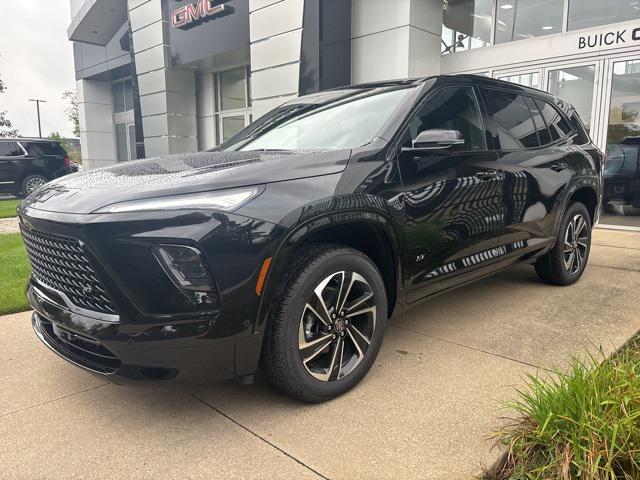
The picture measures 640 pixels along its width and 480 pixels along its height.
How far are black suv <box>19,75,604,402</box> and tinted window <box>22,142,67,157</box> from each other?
1361 centimetres

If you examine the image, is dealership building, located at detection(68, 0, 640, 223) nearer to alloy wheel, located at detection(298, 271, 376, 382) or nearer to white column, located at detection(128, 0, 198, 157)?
white column, located at detection(128, 0, 198, 157)

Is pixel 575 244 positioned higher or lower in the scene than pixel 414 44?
lower

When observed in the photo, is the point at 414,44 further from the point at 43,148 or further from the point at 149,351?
the point at 43,148

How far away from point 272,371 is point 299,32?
356 inches

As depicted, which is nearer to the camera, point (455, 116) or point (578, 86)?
point (455, 116)

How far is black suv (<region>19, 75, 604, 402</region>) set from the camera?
2094 mm

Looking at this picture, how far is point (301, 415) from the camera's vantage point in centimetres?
254

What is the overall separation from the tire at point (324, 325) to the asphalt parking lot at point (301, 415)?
0.16 meters

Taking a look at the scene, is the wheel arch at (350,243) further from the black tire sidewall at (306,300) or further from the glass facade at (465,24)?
the glass facade at (465,24)

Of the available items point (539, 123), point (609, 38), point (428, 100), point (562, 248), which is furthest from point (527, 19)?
point (428, 100)

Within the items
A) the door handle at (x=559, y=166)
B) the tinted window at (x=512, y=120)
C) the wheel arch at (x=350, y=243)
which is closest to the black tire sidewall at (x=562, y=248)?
the door handle at (x=559, y=166)

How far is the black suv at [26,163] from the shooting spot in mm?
14312

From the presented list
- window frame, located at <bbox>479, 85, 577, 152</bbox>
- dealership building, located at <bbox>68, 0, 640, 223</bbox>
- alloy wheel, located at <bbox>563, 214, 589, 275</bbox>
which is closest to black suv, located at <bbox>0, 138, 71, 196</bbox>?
dealership building, located at <bbox>68, 0, 640, 223</bbox>

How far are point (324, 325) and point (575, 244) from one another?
3256 mm
